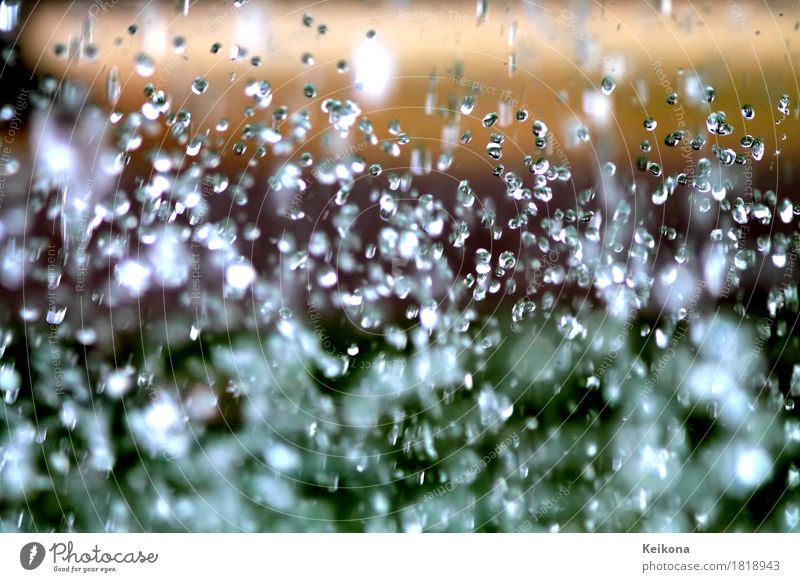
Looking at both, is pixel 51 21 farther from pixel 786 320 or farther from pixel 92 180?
pixel 786 320

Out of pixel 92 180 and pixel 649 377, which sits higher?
pixel 92 180

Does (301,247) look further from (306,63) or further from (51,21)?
(51,21)

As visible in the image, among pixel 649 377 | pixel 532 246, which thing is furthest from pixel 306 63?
pixel 649 377

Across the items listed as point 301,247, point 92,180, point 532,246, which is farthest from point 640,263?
point 92,180
